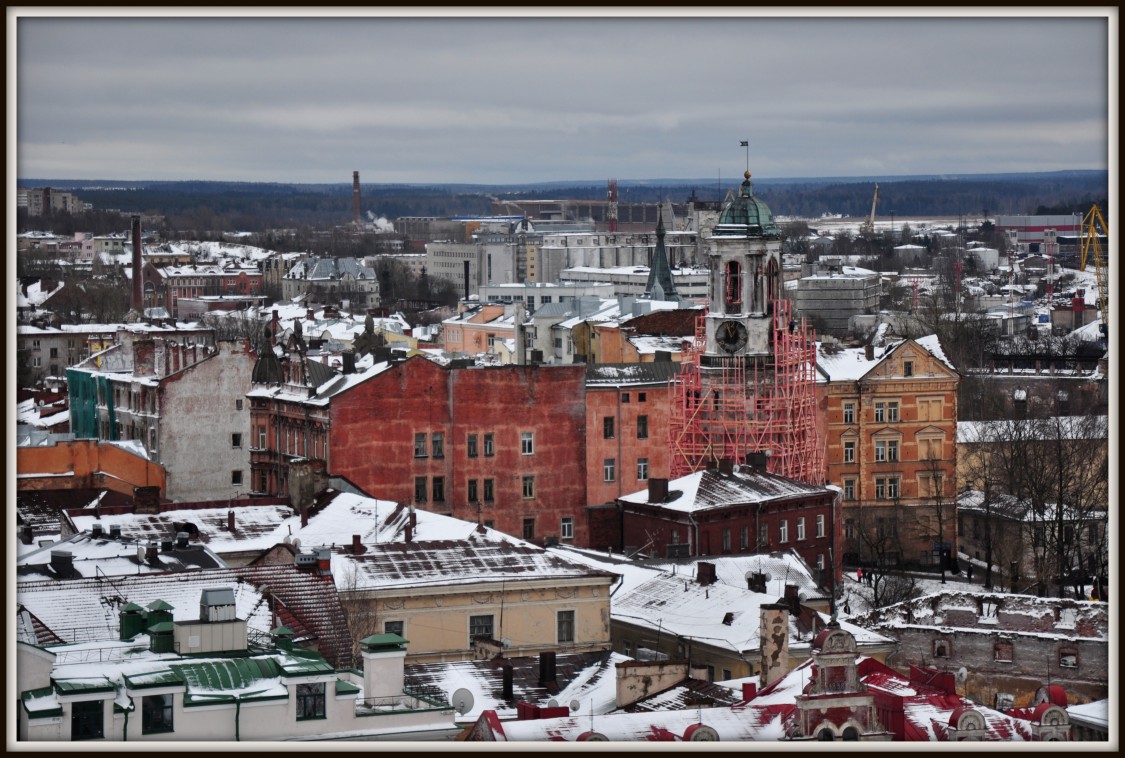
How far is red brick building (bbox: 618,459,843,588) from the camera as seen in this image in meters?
50.4

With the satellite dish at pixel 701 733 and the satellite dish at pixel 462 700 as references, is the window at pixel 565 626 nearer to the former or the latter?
the satellite dish at pixel 462 700

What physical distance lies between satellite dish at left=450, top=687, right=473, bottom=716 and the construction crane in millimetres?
60665

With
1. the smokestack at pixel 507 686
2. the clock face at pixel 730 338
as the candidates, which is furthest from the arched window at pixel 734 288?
the smokestack at pixel 507 686

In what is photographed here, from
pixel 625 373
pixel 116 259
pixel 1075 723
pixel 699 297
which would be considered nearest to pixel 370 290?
pixel 116 259

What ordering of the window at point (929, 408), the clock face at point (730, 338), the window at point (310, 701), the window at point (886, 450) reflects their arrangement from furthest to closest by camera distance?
the window at point (929, 408) → the window at point (886, 450) → the clock face at point (730, 338) → the window at point (310, 701)

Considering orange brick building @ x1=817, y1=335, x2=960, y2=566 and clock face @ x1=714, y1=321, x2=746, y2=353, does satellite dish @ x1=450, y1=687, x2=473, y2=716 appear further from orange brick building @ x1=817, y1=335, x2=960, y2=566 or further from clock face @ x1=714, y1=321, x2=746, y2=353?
orange brick building @ x1=817, y1=335, x2=960, y2=566

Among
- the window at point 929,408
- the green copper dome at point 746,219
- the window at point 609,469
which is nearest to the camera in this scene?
the window at point 609,469

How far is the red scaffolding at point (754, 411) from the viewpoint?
61.8 meters

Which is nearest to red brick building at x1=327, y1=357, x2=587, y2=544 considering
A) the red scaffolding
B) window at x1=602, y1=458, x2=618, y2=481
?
window at x1=602, y1=458, x2=618, y2=481

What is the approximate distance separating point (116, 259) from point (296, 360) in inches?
5592

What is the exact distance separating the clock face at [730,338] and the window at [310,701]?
1607 inches

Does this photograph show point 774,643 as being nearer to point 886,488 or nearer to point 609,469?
point 609,469

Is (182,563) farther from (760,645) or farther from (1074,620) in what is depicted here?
(1074,620)

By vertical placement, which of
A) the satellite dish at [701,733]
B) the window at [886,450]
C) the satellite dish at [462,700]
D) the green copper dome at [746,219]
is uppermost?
the green copper dome at [746,219]
